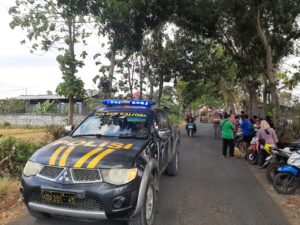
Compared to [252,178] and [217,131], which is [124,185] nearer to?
[252,178]

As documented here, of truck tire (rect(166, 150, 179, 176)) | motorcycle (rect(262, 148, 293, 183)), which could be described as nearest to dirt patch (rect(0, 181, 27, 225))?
truck tire (rect(166, 150, 179, 176))

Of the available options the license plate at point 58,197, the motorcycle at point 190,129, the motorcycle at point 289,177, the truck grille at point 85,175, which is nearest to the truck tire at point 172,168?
the motorcycle at point 289,177

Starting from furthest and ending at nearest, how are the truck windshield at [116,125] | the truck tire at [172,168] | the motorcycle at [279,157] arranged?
the truck tire at [172,168] < the motorcycle at [279,157] < the truck windshield at [116,125]

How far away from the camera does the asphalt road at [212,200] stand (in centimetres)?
640

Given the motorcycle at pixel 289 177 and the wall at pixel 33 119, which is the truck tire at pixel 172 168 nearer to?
the motorcycle at pixel 289 177

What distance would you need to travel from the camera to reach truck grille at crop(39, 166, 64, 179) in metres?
5.29

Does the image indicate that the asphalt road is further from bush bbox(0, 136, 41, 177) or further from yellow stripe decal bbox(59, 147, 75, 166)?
bush bbox(0, 136, 41, 177)

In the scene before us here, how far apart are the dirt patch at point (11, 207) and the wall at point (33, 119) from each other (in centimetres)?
2160

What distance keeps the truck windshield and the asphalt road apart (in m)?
1.49

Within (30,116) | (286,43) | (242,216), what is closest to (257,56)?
→ (286,43)

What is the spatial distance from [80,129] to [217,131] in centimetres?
1739

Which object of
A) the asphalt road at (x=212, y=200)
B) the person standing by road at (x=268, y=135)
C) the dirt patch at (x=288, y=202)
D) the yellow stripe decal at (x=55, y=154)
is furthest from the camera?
the person standing by road at (x=268, y=135)

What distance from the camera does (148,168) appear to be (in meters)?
5.84

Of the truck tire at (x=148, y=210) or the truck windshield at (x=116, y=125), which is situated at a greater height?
the truck windshield at (x=116, y=125)
